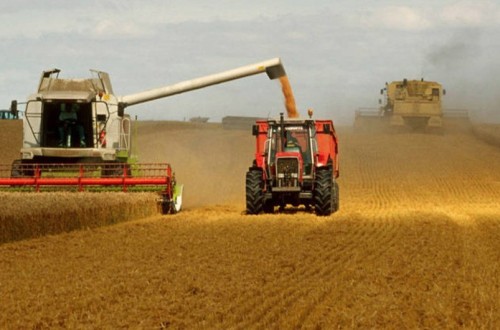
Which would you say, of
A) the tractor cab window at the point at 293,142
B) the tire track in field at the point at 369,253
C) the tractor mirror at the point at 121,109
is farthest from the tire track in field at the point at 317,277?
the tractor mirror at the point at 121,109

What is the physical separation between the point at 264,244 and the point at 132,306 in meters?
5.30

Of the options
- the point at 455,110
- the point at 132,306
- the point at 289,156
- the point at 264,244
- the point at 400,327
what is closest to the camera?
the point at 400,327

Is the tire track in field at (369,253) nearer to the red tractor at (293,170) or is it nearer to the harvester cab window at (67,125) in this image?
the red tractor at (293,170)

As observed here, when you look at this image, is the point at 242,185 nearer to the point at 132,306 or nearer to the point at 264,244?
the point at 264,244

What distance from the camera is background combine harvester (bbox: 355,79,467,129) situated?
47656 millimetres

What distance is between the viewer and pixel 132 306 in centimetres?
828

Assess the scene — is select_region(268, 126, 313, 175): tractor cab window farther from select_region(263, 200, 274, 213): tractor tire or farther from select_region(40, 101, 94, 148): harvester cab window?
select_region(40, 101, 94, 148): harvester cab window

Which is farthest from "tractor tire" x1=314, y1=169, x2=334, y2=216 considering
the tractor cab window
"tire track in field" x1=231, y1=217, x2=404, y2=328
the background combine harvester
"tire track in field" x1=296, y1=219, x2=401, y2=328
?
the background combine harvester

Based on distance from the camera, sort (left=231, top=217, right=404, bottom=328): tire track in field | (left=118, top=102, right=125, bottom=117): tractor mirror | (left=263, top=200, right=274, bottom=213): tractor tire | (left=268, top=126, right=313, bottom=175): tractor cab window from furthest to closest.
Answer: (left=118, top=102, right=125, bottom=117): tractor mirror → (left=263, top=200, right=274, bottom=213): tractor tire → (left=268, top=126, right=313, bottom=175): tractor cab window → (left=231, top=217, right=404, bottom=328): tire track in field

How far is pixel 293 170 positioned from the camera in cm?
1942

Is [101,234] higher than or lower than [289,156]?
lower

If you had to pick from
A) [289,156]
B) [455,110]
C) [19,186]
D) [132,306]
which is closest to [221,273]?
[132,306]

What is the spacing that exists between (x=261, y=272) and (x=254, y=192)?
29.2 ft

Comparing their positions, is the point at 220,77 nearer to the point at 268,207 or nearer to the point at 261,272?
the point at 268,207
